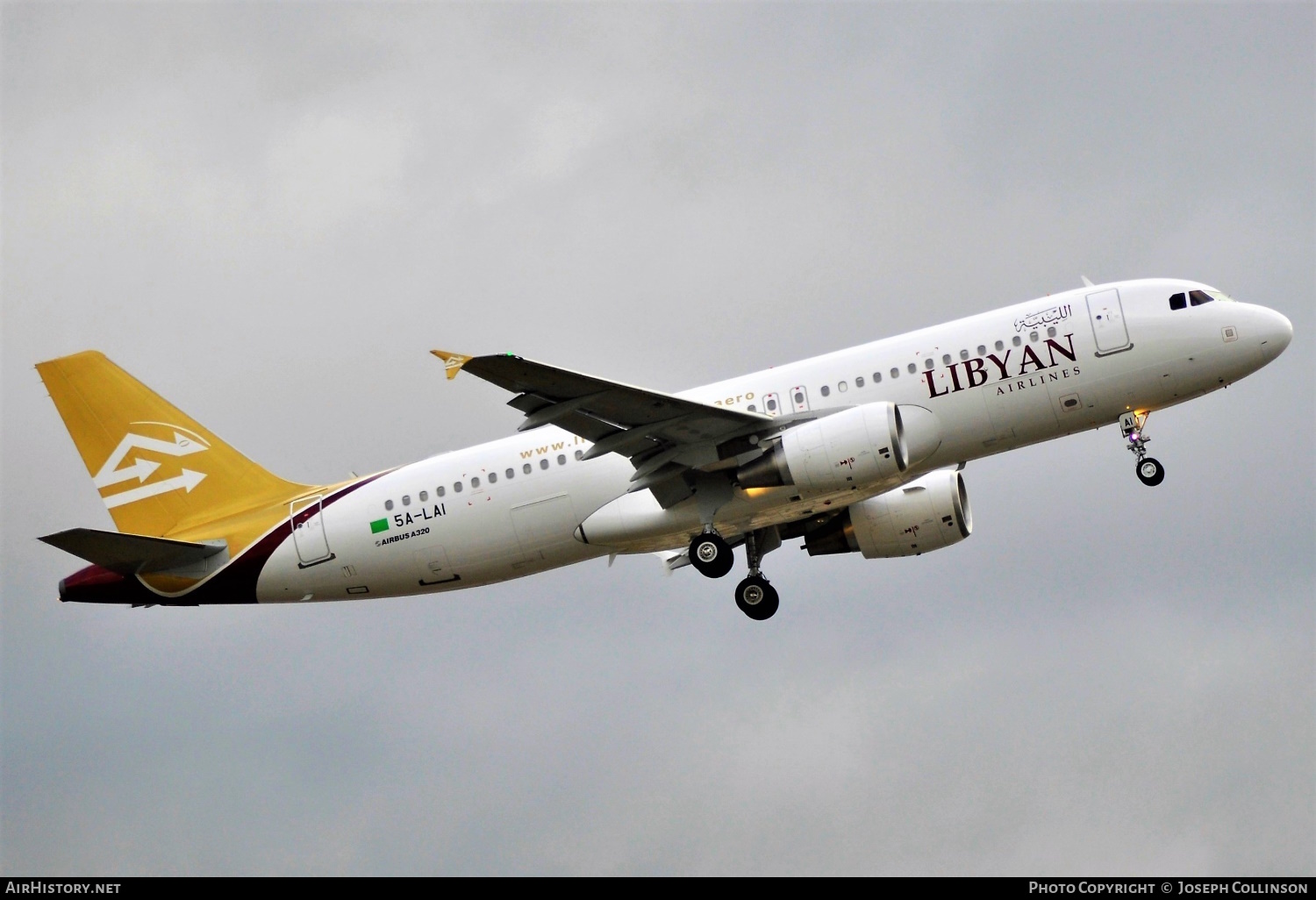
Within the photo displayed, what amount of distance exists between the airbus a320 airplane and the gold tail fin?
0.06 m

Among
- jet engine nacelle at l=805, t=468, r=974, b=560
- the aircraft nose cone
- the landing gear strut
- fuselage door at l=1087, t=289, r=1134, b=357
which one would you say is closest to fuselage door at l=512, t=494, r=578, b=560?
the landing gear strut

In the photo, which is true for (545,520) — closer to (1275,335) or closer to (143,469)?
(143,469)

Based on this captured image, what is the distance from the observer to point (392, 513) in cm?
3903

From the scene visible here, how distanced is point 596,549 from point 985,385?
10888 millimetres

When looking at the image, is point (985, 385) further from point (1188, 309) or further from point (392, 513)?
point (392, 513)

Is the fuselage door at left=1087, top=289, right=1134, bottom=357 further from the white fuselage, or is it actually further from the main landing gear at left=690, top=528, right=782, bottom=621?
the main landing gear at left=690, top=528, right=782, bottom=621

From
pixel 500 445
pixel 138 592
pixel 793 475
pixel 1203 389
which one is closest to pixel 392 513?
pixel 500 445

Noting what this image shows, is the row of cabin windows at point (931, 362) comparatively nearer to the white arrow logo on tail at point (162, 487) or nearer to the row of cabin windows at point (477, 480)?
the row of cabin windows at point (477, 480)

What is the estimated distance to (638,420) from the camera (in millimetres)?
35312

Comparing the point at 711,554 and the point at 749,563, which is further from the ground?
the point at 711,554

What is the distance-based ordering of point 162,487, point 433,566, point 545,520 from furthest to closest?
point 162,487, point 433,566, point 545,520

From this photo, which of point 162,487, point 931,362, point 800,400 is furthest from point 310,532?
point 931,362

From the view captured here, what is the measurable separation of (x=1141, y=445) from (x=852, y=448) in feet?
25.1
